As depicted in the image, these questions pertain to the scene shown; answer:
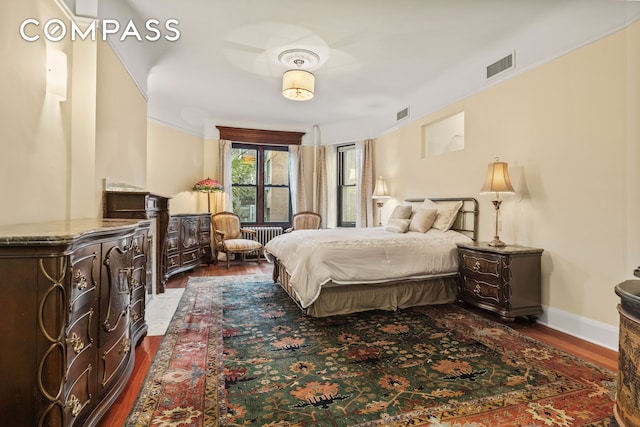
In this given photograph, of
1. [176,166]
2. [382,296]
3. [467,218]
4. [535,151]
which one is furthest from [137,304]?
[176,166]

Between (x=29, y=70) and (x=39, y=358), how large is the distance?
1686 mm

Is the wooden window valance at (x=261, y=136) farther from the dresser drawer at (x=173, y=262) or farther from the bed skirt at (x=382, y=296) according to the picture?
the bed skirt at (x=382, y=296)

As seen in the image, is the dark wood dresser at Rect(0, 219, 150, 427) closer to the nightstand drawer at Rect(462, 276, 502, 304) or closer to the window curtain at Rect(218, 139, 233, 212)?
the nightstand drawer at Rect(462, 276, 502, 304)

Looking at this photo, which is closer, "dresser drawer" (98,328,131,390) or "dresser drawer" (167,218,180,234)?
"dresser drawer" (98,328,131,390)

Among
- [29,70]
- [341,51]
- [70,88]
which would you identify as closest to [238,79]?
[341,51]

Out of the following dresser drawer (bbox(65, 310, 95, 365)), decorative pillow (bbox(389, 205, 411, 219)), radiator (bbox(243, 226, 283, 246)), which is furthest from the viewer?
radiator (bbox(243, 226, 283, 246))

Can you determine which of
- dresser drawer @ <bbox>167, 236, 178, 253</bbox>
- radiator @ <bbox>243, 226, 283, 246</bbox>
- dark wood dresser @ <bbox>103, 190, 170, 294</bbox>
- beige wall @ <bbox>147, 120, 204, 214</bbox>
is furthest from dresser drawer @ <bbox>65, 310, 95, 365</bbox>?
radiator @ <bbox>243, 226, 283, 246</bbox>

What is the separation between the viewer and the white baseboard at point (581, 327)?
2.47 meters

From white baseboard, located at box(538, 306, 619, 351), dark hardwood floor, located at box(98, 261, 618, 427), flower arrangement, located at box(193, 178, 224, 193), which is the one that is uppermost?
flower arrangement, located at box(193, 178, 224, 193)

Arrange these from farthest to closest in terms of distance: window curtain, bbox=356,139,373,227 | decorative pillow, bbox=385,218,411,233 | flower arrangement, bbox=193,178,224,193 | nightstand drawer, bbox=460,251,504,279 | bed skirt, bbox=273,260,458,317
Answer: window curtain, bbox=356,139,373,227 → flower arrangement, bbox=193,178,224,193 → decorative pillow, bbox=385,218,411,233 → bed skirt, bbox=273,260,458,317 → nightstand drawer, bbox=460,251,504,279

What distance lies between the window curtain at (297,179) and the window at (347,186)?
798mm

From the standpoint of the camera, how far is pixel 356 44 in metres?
3.48

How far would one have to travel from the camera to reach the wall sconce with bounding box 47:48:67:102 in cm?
203

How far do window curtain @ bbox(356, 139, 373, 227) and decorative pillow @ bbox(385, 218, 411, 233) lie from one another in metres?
1.80
